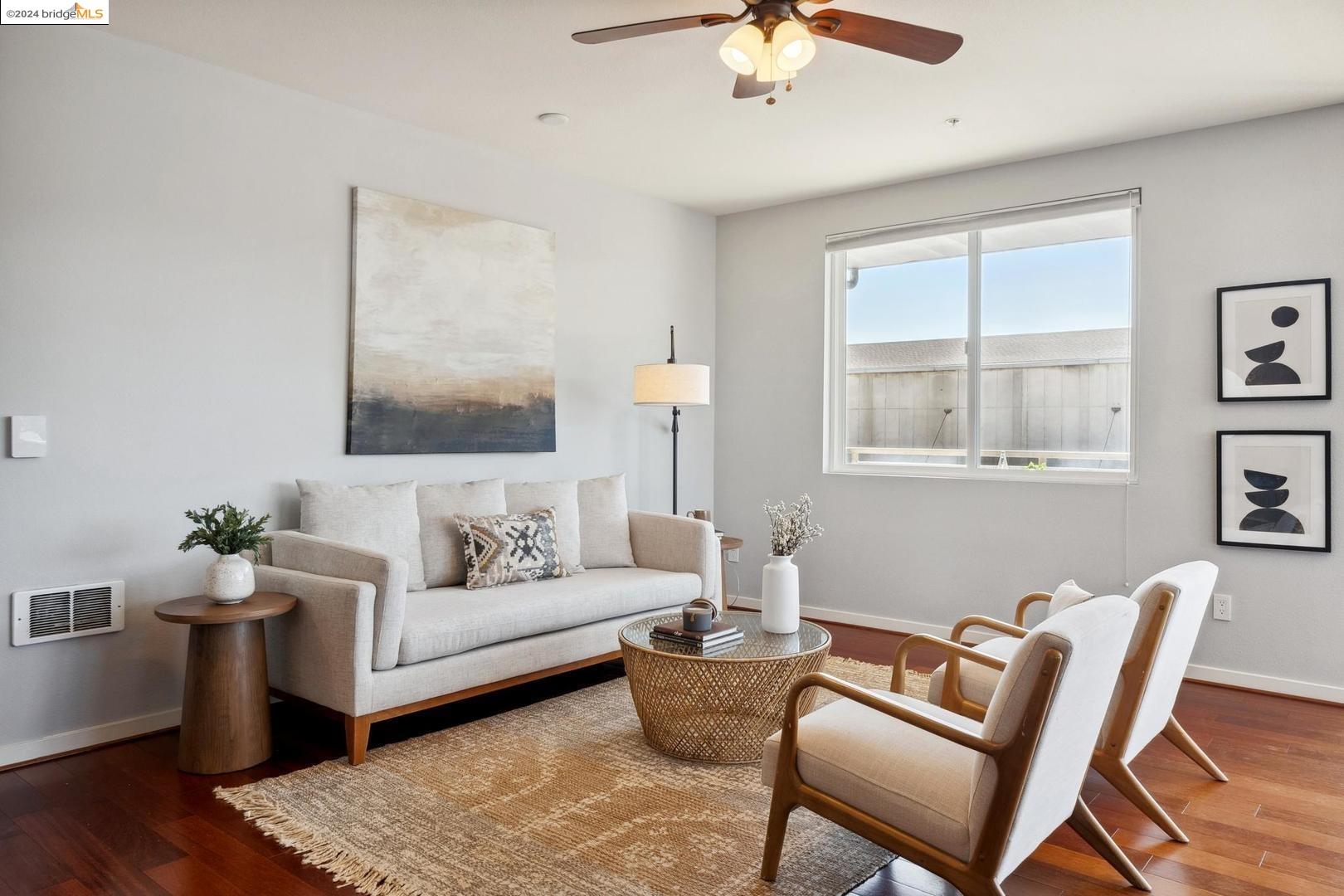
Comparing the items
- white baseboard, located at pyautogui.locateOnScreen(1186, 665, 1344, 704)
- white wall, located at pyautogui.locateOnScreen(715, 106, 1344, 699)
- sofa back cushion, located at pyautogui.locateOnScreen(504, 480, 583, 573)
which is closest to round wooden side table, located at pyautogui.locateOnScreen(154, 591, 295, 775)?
sofa back cushion, located at pyautogui.locateOnScreen(504, 480, 583, 573)

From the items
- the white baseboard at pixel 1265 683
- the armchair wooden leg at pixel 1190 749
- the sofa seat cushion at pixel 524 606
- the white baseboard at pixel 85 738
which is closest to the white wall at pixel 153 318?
the white baseboard at pixel 85 738

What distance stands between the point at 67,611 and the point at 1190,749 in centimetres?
394

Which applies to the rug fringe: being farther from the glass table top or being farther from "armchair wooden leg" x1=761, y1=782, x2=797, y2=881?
the glass table top

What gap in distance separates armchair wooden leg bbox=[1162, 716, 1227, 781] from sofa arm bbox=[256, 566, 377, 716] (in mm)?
2732

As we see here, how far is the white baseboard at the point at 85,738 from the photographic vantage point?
2914mm

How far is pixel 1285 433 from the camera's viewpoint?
3850 mm

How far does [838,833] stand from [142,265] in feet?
10.4

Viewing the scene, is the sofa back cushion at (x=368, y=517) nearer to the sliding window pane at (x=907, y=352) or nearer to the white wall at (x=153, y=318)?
the white wall at (x=153, y=318)

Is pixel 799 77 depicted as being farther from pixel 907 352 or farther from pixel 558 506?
pixel 558 506

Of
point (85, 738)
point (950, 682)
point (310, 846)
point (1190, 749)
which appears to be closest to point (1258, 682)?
point (1190, 749)

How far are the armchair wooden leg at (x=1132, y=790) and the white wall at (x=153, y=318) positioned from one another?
121 inches

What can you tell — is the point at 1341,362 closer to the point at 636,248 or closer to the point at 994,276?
the point at 994,276

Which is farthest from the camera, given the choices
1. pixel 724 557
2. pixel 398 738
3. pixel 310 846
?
pixel 724 557

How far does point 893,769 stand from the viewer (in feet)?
6.39
